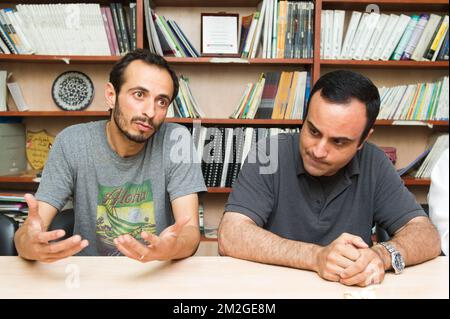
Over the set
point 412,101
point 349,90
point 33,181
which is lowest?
point 33,181

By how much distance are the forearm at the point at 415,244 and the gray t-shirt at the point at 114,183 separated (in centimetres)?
62

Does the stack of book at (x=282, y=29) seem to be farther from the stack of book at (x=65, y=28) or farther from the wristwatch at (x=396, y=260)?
the wristwatch at (x=396, y=260)

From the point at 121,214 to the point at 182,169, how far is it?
0.80 feet

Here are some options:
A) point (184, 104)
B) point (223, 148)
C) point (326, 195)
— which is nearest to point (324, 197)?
point (326, 195)

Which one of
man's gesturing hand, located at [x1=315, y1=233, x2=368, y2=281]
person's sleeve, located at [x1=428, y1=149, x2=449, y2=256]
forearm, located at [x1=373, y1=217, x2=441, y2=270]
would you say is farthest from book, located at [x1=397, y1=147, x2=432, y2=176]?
person's sleeve, located at [x1=428, y1=149, x2=449, y2=256]

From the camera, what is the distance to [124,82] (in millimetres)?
1578

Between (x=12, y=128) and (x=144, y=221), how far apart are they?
5.09 ft

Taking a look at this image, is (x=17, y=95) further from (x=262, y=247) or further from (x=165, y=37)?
(x=262, y=247)

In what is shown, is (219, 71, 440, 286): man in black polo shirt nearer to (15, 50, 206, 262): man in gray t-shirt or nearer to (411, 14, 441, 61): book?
(15, 50, 206, 262): man in gray t-shirt

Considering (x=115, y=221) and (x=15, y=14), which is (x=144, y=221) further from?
(x=15, y=14)

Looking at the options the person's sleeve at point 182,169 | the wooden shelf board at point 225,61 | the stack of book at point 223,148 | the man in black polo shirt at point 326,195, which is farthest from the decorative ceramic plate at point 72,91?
the man in black polo shirt at point 326,195

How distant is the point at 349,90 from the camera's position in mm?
1308

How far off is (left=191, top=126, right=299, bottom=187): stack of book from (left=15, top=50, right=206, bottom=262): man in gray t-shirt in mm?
1033

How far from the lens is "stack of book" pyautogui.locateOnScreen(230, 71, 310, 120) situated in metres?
2.64
